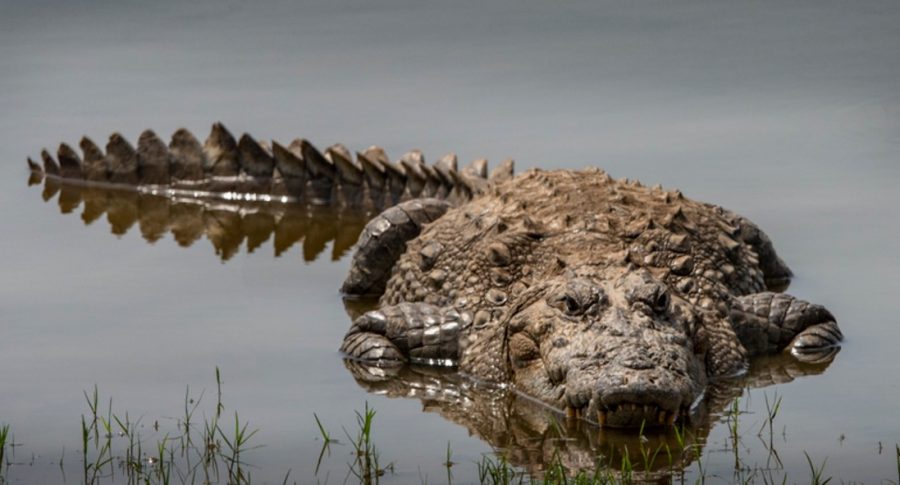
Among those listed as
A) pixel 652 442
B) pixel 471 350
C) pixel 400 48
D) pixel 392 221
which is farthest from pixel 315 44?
pixel 652 442

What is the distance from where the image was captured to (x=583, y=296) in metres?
8.77

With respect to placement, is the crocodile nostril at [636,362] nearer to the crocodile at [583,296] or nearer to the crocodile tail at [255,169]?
the crocodile at [583,296]

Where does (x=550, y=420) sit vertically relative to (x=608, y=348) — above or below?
below

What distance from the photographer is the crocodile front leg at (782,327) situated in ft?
31.4

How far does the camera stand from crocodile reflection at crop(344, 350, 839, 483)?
7691mm

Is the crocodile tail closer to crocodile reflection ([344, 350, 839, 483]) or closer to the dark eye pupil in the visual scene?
crocodile reflection ([344, 350, 839, 483])

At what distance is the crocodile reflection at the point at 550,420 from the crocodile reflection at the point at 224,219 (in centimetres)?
319

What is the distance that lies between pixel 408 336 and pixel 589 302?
48.1 inches

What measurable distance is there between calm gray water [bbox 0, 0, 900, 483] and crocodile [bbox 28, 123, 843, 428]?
0.95ft

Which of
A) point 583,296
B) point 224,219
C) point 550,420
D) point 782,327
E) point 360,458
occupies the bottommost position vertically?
point 360,458

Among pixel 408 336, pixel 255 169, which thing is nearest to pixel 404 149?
pixel 255 169

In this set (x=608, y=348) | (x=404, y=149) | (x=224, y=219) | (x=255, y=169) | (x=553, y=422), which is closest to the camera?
(x=553, y=422)

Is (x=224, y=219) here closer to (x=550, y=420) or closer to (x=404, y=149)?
(x=404, y=149)

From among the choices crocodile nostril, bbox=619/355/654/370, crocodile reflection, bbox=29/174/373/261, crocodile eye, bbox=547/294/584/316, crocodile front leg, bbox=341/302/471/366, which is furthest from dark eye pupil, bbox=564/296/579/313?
crocodile reflection, bbox=29/174/373/261
